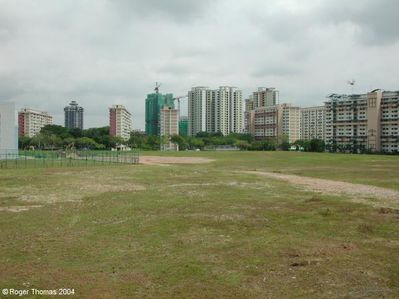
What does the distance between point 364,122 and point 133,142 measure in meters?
78.4

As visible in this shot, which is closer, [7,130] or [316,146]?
[7,130]

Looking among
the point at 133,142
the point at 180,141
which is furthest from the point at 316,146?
the point at 133,142

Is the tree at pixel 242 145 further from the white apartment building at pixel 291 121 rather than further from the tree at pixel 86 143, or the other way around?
the tree at pixel 86 143

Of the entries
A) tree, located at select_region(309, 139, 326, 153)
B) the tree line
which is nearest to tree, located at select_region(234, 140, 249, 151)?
the tree line

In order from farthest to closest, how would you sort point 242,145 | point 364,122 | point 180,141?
point 180,141
point 242,145
point 364,122

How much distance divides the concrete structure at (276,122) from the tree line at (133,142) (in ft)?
27.3

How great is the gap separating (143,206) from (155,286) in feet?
36.6

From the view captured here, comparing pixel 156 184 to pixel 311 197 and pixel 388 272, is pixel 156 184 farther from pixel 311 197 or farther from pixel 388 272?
pixel 388 272

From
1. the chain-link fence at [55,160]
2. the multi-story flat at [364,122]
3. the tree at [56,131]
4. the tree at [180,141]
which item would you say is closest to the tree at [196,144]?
the tree at [180,141]

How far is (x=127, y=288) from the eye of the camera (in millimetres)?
8742

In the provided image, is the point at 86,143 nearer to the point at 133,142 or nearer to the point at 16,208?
the point at 133,142

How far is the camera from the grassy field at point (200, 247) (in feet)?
29.1

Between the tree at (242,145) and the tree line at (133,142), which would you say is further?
Result: the tree at (242,145)

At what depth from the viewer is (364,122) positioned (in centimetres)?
14625
